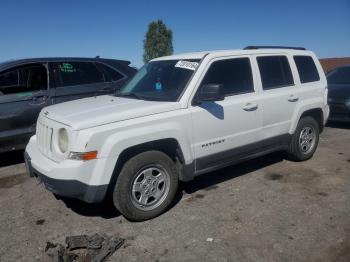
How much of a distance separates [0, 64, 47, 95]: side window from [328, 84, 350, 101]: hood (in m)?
6.71

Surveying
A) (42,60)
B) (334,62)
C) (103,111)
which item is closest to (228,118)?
(103,111)

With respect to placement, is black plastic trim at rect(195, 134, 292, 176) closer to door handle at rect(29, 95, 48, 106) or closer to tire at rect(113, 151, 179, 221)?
tire at rect(113, 151, 179, 221)

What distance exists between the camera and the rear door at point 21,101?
18.9 feet

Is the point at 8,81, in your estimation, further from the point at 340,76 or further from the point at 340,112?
the point at 340,76

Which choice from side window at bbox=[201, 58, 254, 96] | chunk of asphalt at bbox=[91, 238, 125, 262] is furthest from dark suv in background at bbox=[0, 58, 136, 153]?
chunk of asphalt at bbox=[91, 238, 125, 262]

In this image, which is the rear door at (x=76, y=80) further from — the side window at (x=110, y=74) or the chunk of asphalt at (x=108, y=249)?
the chunk of asphalt at (x=108, y=249)

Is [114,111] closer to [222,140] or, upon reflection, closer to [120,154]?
[120,154]

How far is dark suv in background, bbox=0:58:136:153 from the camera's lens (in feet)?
19.0

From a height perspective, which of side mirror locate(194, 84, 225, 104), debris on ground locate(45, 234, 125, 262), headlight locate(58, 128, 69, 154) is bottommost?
debris on ground locate(45, 234, 125, 262)

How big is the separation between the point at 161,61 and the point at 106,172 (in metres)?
2.15

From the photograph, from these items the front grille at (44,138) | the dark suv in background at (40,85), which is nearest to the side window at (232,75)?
the front grille at (44,138)

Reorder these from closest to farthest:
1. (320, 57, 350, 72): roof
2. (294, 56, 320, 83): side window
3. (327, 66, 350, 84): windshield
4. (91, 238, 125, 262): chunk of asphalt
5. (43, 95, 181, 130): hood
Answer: (91, 238, 125, 262): chunk of asphalt
(43, 95, 181, 130): hood
(294, 56, 320, 83): side window
(327, 66, 350, 84): windshield
(320, 57, 350, 72): roof

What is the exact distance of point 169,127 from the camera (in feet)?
12.7

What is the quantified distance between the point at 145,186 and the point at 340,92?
661cm
